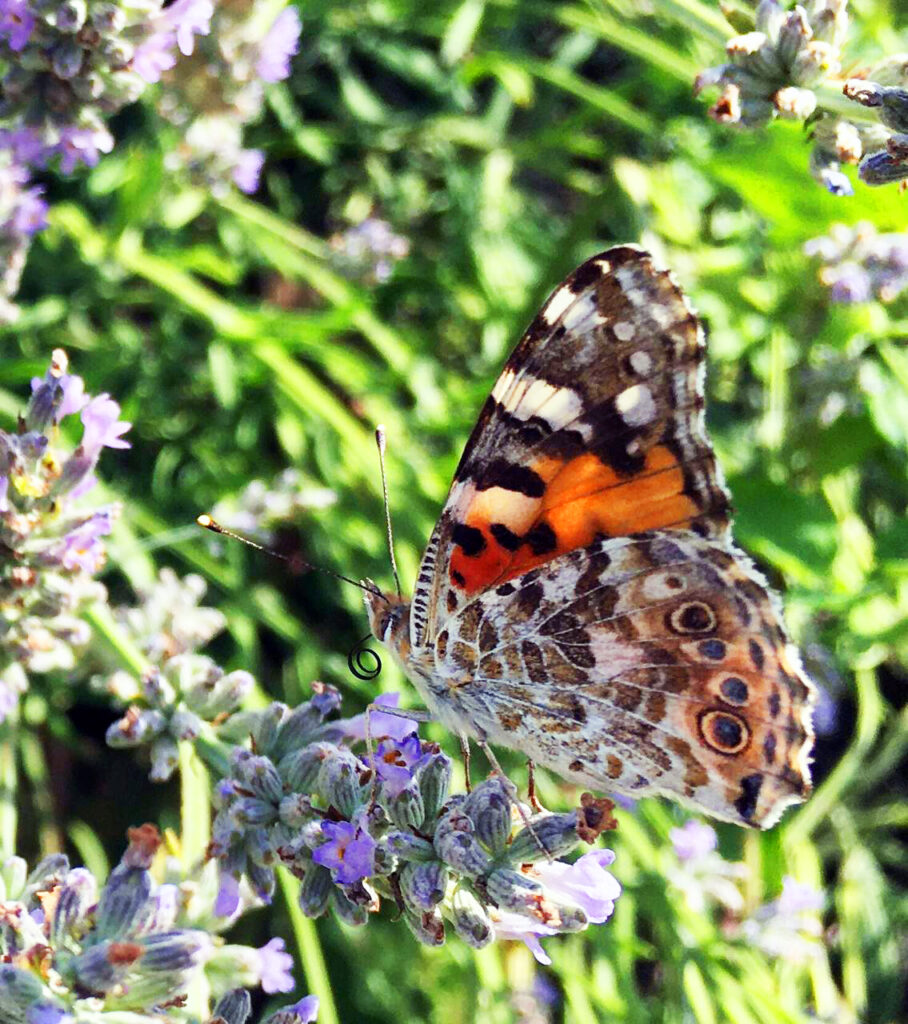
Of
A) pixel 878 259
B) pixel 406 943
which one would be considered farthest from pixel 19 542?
pixel 878 259

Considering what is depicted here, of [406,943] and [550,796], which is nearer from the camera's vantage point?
[550,796]

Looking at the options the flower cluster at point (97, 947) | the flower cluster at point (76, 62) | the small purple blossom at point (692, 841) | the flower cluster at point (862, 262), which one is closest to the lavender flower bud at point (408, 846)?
the flower cluster at point (97, 947)

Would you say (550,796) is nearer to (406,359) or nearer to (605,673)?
(605,673)

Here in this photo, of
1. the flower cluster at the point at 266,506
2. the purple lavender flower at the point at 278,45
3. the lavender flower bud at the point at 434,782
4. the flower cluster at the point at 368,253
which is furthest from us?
the flower cluster at the point at 368,253

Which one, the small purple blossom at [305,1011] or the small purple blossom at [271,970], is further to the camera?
the small purple blossom at [271,970]

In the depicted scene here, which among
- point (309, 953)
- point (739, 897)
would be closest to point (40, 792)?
point (309, 953)

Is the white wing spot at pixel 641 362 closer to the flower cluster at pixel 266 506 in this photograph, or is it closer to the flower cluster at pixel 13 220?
the flower cluster at pixel 266 506

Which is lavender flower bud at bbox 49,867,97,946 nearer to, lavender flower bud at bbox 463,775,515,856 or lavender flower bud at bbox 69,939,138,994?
lavender flower bud at bbox 69,939,138,994
